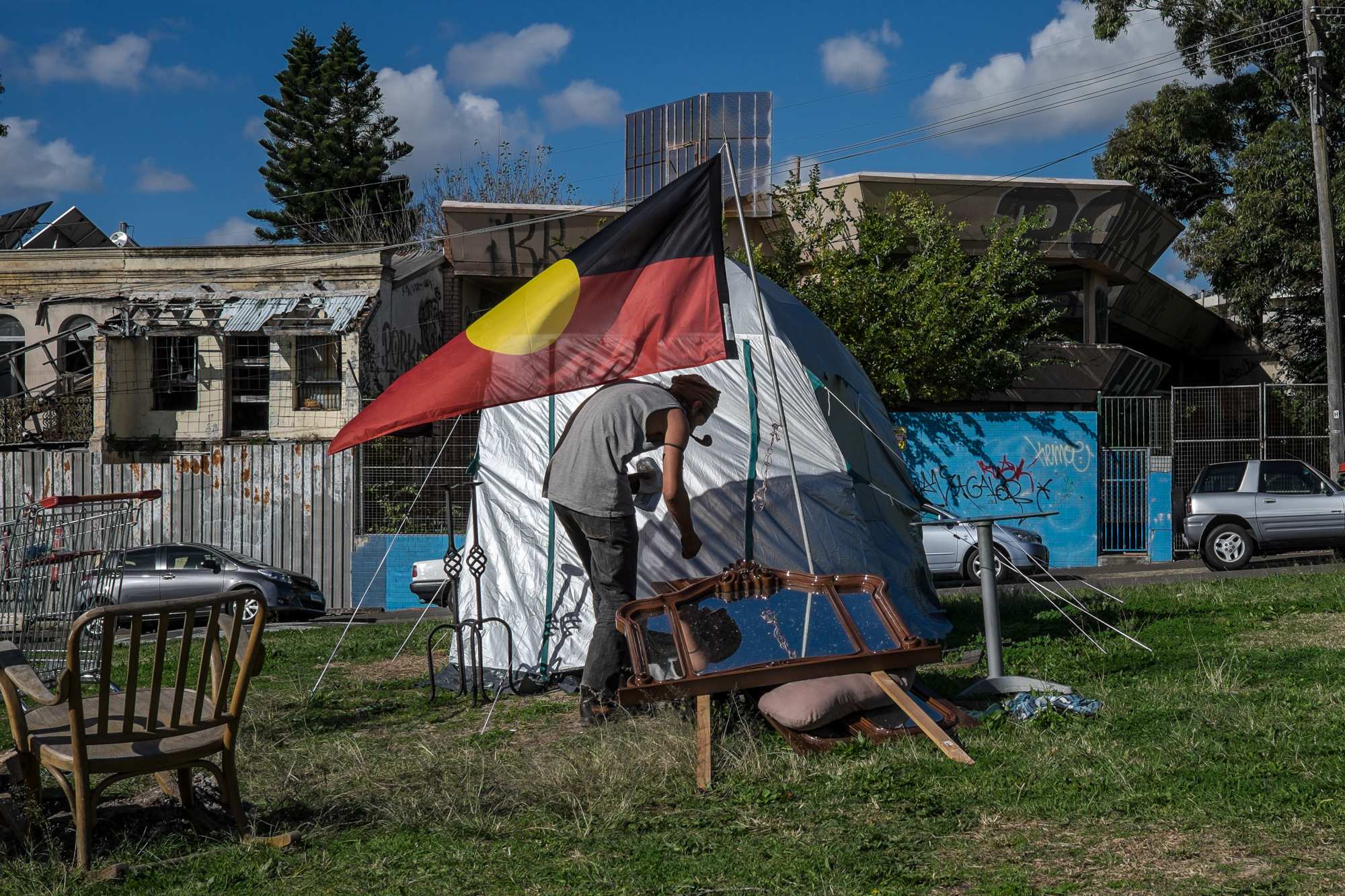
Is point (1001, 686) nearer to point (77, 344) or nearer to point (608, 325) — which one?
point (608, 325)

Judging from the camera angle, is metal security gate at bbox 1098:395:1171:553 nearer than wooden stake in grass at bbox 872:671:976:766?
No

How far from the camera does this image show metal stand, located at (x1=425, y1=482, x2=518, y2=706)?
7.67 m

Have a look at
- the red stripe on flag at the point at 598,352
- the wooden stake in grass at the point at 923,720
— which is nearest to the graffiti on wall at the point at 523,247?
the red stripe on flag at the point at 598,352

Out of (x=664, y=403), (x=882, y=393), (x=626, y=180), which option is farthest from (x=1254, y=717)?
(x=626, y=180)

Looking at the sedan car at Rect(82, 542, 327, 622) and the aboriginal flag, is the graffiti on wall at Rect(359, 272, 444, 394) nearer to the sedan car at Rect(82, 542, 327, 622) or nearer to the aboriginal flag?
the sedan car at Rect(82, 542, 327, 622)

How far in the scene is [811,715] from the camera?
550 centimetres

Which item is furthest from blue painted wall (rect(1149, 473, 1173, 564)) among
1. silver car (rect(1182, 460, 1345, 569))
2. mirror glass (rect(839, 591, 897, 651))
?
mirror glass (rect(839, 591, 897, 651))

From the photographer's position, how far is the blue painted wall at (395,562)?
20.8 m

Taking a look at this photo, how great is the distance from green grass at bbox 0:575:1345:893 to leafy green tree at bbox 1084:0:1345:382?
2048cm

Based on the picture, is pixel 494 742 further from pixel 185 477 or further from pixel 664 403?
pixel 185 477

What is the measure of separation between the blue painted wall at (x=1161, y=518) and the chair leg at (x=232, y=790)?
787 inches

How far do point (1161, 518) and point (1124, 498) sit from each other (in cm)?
74

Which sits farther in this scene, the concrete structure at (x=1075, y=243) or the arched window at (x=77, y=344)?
the arched window at (x=77, y=344)

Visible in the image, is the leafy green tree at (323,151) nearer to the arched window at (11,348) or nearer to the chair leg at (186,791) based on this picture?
the arched window at (11,348)
